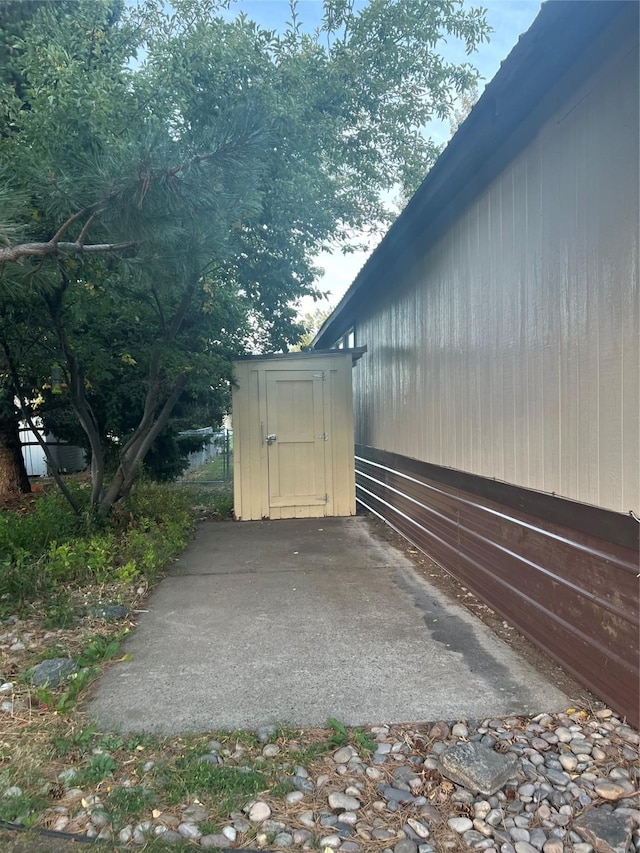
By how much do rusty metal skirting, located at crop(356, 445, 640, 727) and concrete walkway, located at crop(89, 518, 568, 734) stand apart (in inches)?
9.2

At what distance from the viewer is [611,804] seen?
73.5 inches

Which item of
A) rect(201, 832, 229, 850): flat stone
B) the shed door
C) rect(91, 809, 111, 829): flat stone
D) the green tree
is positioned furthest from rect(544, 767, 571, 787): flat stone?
the shed door

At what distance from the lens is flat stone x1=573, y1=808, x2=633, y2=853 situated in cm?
169

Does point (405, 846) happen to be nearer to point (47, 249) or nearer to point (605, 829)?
point (605, 829)

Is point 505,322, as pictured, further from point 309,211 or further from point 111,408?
point 111,408

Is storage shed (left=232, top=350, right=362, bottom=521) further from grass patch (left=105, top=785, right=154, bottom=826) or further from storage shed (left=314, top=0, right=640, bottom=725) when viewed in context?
grass patch (left=105, top=785, right=154, bottom=826)

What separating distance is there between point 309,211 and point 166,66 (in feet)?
7.46

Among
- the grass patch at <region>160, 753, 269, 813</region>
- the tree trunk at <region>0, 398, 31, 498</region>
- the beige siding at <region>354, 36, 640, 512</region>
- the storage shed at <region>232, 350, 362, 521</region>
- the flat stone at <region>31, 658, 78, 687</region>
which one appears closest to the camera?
the grass patch at <region>160, 753, 269, 813</region>

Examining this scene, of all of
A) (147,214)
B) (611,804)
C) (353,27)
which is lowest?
(611,804)

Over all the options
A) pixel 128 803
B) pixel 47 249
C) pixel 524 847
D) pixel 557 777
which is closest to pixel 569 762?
pixel 557 777

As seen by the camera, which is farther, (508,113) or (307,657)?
(508,113)

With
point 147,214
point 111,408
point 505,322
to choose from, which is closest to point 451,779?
point 505,322

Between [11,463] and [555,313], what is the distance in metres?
8.83

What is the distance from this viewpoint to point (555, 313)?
9.37ft
